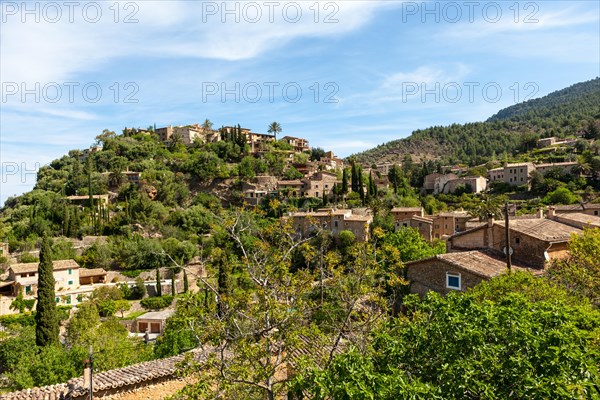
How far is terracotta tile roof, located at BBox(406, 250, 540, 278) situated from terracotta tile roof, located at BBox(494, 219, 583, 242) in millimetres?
1863

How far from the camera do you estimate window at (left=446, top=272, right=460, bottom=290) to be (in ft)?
65.8

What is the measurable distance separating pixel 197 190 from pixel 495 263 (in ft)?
218

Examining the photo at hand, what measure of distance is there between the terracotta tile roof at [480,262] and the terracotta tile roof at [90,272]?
132ft

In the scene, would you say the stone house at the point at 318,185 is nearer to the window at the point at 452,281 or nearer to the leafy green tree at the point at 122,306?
the leafy green tree at the point at 122,306

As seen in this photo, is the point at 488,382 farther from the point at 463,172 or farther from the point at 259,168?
the point at 463,172

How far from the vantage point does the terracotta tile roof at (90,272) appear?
47.5 metres

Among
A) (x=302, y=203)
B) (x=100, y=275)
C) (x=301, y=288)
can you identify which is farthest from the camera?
(x=302, y=203)

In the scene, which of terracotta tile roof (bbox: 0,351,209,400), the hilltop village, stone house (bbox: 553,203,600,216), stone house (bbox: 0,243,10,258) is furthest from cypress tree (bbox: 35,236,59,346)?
stone house (bbox: 553,203,600,216)

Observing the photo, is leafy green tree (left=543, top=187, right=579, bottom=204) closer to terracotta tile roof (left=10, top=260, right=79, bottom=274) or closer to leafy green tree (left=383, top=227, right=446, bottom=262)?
leafy green tree (left=383, top=227, right=446, bottom=262)

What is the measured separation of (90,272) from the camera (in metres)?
48.1

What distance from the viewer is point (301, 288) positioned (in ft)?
30.3

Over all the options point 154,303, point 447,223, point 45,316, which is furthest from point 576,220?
point 154,303

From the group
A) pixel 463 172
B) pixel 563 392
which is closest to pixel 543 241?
pixel 563 392

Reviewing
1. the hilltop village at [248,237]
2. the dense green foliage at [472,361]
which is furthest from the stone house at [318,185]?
the dense green foliage at [472,361]
